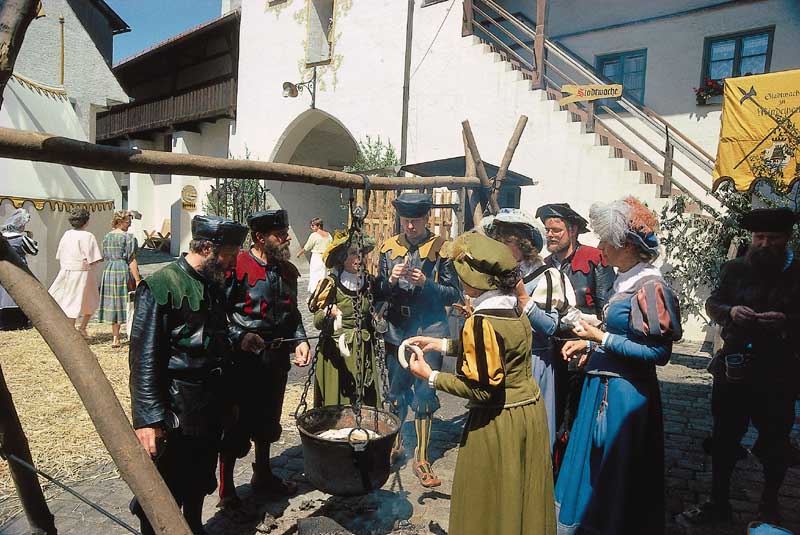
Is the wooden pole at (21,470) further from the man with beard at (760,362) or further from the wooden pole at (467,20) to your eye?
the wooden pole at (467,20)

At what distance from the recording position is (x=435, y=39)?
1230cm

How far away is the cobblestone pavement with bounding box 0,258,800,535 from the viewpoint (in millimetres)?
3449

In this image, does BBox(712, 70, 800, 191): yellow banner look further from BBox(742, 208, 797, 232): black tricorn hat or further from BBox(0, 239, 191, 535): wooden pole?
BBox(0, 239, 191, 535): wooden pole

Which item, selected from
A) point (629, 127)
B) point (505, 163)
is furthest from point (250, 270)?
point (629, 127)

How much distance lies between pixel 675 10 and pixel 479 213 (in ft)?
27.1

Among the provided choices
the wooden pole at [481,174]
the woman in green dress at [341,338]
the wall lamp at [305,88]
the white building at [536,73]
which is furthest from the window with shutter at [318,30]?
the woman in green dress at [341,338]

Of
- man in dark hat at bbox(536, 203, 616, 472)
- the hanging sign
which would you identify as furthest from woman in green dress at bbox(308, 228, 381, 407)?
the hanging sign

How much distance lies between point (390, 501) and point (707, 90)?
9.98 m

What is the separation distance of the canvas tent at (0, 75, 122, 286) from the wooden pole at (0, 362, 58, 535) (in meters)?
7.53

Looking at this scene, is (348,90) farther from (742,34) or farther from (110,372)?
(110,372)

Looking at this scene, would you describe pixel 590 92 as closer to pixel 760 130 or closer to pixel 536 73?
pixel 536 73

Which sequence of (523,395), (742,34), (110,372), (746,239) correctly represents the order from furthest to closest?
(742,34) → (746,239) → (110,372) → (523,395)

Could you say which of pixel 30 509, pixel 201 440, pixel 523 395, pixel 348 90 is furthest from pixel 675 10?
pixel 30 509

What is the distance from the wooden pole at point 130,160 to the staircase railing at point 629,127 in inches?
319
